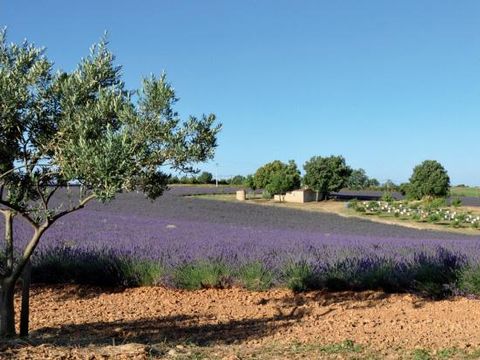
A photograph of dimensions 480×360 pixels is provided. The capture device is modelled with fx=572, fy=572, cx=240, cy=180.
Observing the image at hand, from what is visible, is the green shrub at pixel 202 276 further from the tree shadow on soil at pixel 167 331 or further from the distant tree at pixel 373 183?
the distant tree at pixel 373 183

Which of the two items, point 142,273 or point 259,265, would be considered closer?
point 259,265

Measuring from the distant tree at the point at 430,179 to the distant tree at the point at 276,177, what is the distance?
1315cm

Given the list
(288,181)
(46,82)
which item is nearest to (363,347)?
(46,82)

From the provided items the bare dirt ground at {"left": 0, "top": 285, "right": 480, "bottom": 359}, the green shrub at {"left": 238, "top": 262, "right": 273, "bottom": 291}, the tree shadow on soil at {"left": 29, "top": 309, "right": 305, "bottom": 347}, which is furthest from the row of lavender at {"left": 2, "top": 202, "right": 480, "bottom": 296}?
the tree shadow on soil at {"left": 29, "top": 309, "right": 305, "bottom": 347}

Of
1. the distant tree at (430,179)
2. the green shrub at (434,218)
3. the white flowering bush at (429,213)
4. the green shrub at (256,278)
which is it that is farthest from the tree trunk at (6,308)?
the distant tree at (430,179)

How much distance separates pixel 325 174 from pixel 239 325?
5412 cm

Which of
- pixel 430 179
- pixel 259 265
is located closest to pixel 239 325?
pixel 259 265

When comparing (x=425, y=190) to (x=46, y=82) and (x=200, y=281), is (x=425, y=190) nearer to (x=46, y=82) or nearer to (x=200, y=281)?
(x=200, y=281)

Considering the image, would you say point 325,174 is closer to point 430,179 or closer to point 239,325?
point 430,179

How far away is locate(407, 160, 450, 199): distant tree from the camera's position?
4931 centimetres

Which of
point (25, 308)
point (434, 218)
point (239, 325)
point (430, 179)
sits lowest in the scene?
point (239, 325)

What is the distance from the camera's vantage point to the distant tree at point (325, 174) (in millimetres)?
59656

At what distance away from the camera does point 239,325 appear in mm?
6316

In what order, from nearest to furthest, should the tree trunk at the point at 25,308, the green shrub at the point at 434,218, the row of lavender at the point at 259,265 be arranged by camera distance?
the tree trunk at the point at 25,308
the row of lavender at the point at 259,265
the green shrub at the point at 434,218
